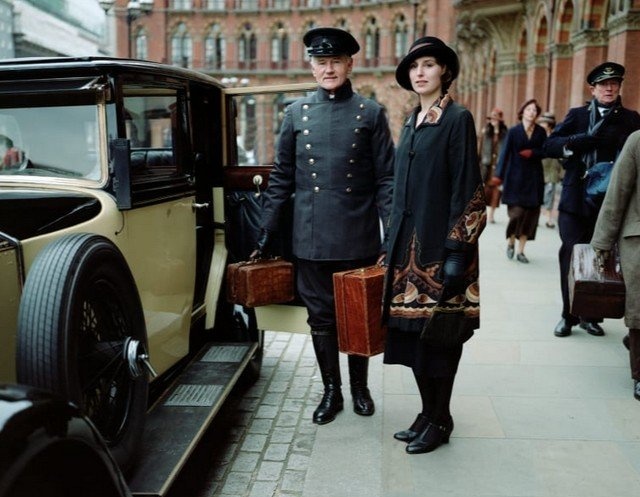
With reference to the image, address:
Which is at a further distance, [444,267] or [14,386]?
[444,267]

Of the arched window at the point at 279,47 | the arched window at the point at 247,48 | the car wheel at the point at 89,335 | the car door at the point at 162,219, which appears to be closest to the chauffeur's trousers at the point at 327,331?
the car door at the point at 162,219

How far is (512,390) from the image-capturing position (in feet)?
16.0

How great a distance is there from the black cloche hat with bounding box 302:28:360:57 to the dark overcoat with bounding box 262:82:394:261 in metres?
0.23

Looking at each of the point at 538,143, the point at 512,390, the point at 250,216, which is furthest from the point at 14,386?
the point at 538,143

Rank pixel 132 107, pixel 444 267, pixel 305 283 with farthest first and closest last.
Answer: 1. pixel 305 283
2. pixel 132 107
3. pixel 444 267

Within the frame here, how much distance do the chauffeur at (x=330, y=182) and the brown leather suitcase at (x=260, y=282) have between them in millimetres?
126

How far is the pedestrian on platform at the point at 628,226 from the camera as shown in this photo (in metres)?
4.52

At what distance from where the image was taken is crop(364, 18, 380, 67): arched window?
61.5 meters

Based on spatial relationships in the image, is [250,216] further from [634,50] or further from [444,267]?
[634,50]

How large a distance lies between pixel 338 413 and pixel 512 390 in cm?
129

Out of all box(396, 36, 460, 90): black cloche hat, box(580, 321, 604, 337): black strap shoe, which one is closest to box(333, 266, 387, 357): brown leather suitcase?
box(396, 36, 460, 90): black cloche hat

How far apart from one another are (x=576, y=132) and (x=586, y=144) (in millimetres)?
313

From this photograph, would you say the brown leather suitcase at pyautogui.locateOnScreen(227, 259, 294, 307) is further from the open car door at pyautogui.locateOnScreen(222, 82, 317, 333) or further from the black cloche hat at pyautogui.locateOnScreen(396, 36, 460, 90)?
the black cloche hat at pyautogui.locateOnScreen(396, 36, 460, 90)

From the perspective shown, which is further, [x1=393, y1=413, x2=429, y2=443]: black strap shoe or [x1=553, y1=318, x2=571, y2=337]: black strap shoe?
[x1=553, y1=318, x2=571, y2=337]: black strap shoe
